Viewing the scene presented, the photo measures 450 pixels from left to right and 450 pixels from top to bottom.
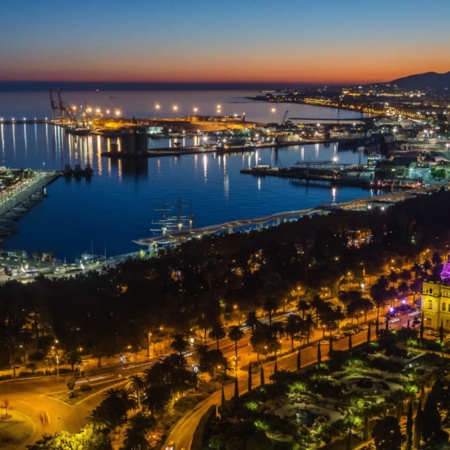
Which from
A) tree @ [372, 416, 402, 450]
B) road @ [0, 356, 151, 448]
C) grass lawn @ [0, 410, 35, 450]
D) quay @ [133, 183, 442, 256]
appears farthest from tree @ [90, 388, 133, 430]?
quay @ [133, 183, 442, 256]

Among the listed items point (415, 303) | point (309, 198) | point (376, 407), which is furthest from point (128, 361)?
point (309, 198)

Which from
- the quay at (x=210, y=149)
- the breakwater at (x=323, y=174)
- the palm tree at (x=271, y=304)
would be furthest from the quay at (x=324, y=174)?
the palm tree at (x=271, y=304)

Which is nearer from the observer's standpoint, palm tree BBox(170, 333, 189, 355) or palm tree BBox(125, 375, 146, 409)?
palm tree BBox(125, 375, 146, 409)

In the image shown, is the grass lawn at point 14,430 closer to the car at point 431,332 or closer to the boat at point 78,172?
the car at point 431,332

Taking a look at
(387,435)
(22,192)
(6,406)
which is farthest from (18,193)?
(387,435)

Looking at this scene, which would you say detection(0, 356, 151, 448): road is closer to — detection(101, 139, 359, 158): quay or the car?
the car
